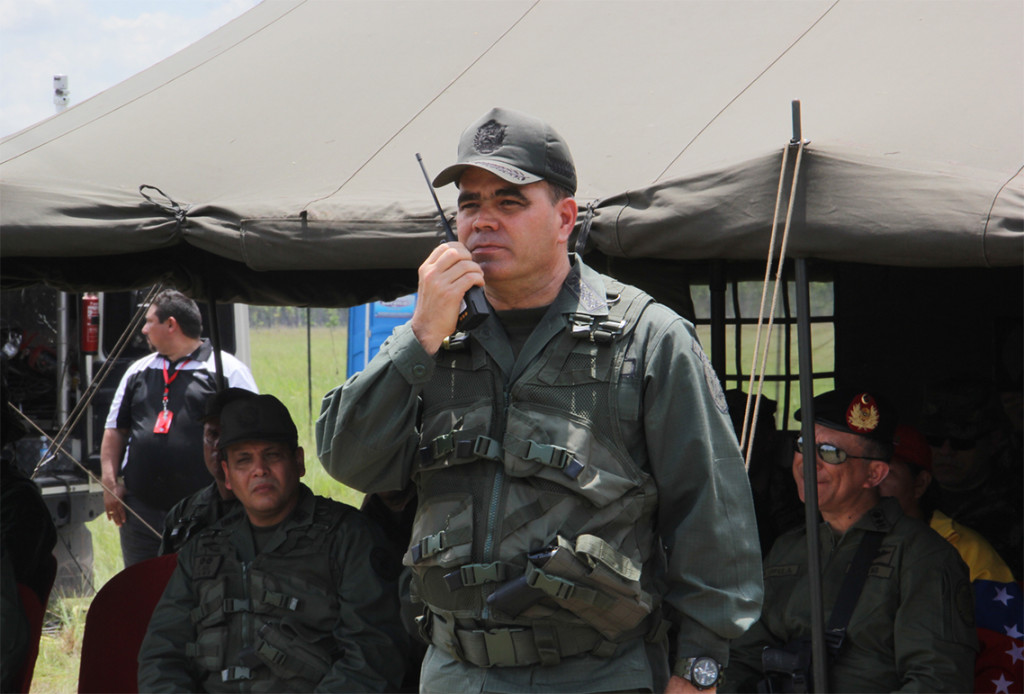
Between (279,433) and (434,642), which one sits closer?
(434,642)

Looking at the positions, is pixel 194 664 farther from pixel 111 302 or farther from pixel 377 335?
pixel 377 335

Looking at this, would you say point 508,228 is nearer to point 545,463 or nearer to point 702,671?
point 545,463

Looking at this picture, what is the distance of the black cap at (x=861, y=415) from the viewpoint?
358 centimetres

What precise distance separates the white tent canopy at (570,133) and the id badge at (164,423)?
1822 mm

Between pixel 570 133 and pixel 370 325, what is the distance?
820 cm

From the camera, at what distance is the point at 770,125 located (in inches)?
127

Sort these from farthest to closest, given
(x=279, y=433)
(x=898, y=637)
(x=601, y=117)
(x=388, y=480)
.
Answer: (x=279, y=433) → (x=601, y=117) → (x=898, y=637) → (x=388, y=480)

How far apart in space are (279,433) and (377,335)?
305 inches

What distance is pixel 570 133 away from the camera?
350 centimetres

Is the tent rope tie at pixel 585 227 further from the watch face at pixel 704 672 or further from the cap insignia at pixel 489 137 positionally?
the watch face at pixel 704 672

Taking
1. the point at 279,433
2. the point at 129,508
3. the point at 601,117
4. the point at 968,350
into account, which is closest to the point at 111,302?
the point at 129,508

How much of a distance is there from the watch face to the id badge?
452 centimetres

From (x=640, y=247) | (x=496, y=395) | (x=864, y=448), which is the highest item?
(x=640, y=247)

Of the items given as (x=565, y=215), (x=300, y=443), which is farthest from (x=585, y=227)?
(x=300, y=443)
